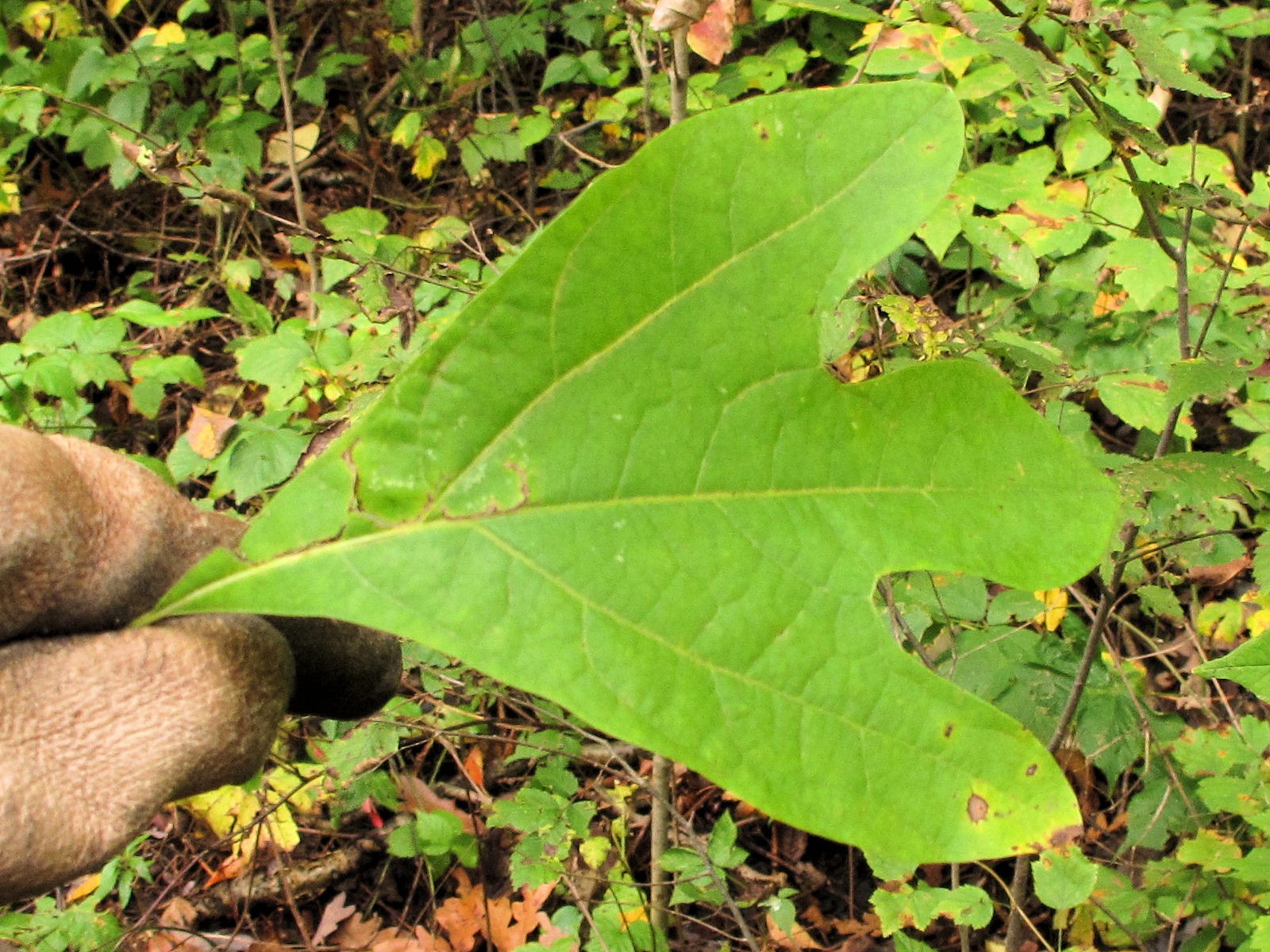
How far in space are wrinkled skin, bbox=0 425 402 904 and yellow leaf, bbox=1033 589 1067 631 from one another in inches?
70.6

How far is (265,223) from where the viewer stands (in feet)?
13.0

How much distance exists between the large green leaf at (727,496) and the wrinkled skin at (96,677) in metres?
0.06

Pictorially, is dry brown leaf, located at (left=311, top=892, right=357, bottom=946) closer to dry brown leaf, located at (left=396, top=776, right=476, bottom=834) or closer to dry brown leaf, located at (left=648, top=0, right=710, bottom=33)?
dry brown leaf, located at (left=396, top=776, right=476, bottom=834)

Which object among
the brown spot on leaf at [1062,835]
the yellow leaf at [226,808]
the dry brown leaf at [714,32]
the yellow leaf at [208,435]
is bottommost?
the yellow leaf at [226,808]

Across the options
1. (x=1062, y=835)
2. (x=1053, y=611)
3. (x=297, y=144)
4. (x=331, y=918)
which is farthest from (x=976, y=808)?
(x=297, y=144)

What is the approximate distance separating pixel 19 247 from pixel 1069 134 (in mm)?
3819

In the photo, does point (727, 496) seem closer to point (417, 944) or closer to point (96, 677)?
point (96, 677)

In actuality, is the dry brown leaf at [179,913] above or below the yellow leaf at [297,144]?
below

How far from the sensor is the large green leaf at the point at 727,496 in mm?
667

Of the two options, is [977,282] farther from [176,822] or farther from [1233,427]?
[176,822]

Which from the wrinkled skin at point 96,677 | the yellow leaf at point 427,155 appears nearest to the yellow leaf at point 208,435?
the yellow leaf at point 427,155

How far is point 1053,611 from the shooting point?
2207mm

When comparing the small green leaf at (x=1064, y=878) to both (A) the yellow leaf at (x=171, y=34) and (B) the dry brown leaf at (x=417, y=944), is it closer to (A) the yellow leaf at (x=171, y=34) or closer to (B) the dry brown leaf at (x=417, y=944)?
(B) the dry brown leaf at (x=417, y=944)

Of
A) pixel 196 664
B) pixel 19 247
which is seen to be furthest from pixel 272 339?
pixel 19 247
